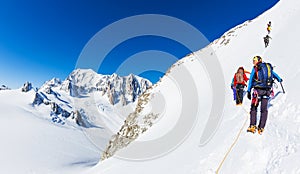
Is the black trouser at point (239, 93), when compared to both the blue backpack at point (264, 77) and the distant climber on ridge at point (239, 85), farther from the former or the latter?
the blue backpack at point (264, 77)

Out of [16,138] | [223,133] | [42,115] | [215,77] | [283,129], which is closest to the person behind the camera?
[283,129]

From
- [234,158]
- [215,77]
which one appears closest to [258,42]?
[215,77]

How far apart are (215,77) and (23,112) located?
180m

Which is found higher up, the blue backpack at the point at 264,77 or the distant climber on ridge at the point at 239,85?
the distant climber on ridge at the point at 239,85

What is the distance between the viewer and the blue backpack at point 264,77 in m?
7.68

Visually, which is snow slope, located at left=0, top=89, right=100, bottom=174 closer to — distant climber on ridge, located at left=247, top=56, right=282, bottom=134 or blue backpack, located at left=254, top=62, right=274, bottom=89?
distant climber on ridge, located at left=247, top=56, right=282, bottom=134

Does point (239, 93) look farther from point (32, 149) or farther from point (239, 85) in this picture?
point (32, 149)

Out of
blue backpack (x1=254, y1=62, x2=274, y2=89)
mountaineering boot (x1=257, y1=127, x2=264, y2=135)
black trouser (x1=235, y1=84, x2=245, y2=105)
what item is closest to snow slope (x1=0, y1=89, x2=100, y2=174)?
black trouser (x1=235, y1=84, x2=245, y2=105)

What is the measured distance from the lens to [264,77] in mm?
7707

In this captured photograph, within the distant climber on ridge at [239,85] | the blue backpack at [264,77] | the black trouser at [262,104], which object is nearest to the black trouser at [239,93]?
the distant climber on ridge at [239,85]

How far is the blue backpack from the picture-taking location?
25.2 ft

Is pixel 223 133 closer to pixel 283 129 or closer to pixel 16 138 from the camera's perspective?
pixel 283 129

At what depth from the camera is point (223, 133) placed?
404 inches

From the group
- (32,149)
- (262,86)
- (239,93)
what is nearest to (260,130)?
(262,86)
